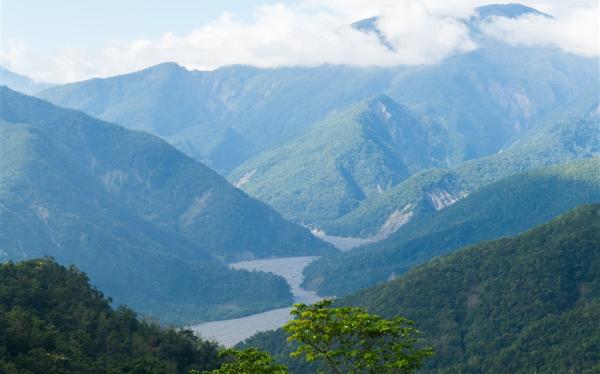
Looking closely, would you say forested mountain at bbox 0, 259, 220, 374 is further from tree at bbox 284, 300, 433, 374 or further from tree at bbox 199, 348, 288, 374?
tree at bbox 284, 300, 433, 374

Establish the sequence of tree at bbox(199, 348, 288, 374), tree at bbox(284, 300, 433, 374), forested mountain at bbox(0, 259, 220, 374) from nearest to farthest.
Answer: tree at bbox(284, 300, 433, 374)
tree at bbox(199, 348, 288, 374)
forested mountain at bbox(0, 259, 220, 374)

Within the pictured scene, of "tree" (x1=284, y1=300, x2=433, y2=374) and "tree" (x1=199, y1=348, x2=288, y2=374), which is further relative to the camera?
"tree" (x1=199, y1=348, x2=288, y2=374)

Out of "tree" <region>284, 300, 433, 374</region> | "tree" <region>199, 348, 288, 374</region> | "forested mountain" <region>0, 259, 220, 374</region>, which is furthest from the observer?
"forested mountain" <region>0, 259, 220, 374</region>

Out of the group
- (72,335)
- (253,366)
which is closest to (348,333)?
(253,366)

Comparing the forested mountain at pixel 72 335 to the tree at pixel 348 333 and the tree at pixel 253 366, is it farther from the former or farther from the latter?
the tree at pixel 348 333

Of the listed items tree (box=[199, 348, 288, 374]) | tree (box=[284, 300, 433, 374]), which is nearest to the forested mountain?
tree (box=[199, 348, 288, 374])

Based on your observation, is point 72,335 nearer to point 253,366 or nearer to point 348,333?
point 253,366

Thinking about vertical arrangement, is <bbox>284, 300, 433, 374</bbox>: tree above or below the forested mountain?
below

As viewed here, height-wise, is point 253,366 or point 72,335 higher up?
point 72,335

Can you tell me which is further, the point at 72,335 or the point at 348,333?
the point at 72,335
